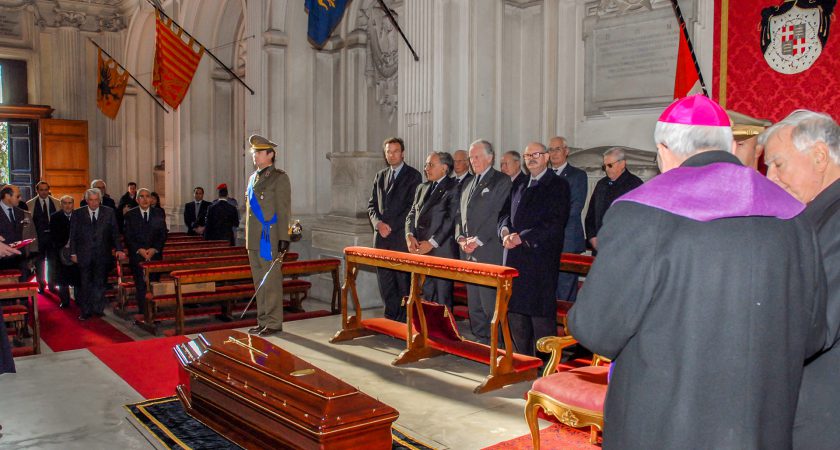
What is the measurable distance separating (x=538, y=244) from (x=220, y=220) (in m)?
6.99

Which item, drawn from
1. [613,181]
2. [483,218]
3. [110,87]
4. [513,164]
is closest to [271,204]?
[483,218]

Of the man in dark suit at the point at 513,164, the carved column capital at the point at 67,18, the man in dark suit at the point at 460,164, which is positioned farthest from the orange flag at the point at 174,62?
the carved column capital at the point at 67,18

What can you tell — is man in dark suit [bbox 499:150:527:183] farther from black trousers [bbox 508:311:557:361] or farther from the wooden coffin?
the wooden coffin

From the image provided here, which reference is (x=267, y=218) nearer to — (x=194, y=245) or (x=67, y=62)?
(x=194, y=245)

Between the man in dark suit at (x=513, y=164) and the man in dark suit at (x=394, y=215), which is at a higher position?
the man in dark suit at (x=513, y=164)

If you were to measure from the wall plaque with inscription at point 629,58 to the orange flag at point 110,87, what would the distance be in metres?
11.5

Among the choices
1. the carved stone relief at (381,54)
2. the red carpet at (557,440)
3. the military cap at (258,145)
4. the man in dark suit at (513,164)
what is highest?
the carved stone relief at (381,54)

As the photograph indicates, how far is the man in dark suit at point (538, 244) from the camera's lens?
500 cm

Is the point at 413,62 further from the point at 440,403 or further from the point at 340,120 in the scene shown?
the point at 440,403

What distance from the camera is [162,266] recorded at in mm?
7715

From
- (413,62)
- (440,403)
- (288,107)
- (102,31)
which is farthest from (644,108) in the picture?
(102,31)

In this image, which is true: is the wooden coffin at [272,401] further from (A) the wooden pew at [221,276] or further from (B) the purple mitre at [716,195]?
(A) the wooden pew at [221,276]

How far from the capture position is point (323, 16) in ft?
26.4

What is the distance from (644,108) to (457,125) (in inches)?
78.0
